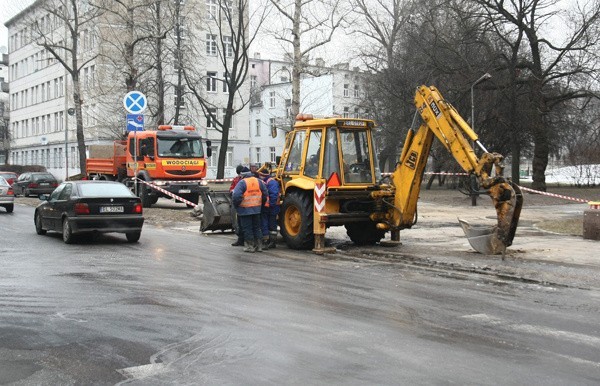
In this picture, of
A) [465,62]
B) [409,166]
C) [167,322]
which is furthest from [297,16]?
[167,322]

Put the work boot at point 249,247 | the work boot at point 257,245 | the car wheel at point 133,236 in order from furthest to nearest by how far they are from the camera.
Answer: the car wheel at point 133,236 → the work boot at point 257,245 → the work boot at point 249,247

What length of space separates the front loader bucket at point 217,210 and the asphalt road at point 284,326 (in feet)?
18.7

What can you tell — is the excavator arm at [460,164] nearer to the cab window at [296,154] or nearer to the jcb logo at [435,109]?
the jcb logo at [435,109]

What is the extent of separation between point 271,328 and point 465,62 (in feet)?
101

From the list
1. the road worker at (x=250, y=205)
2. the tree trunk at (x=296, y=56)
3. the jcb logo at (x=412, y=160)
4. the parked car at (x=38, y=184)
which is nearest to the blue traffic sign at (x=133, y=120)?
the road worker at (x=250, y=205)

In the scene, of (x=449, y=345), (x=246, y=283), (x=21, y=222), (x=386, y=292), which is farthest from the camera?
(x=21, y=222)

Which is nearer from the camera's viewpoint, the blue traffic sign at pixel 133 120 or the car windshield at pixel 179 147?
the blue traffic sign at pixel 133 120

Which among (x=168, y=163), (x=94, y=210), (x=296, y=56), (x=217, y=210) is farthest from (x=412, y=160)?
(x=296, y=56)

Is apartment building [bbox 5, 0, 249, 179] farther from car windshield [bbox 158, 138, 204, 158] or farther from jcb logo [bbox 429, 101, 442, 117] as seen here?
jcb logo [bbox 429, 101, 442, 117]

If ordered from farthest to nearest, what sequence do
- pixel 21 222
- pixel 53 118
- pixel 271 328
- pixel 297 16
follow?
pixel 53 118
pixel 297 16
pixel 21 222
pixel 271 328

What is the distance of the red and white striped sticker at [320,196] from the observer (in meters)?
14.0

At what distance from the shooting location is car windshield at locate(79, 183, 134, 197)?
15.5 metres

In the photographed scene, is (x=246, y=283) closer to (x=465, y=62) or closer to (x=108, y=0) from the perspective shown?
(x=465, y=62)

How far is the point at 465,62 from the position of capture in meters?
35.5
